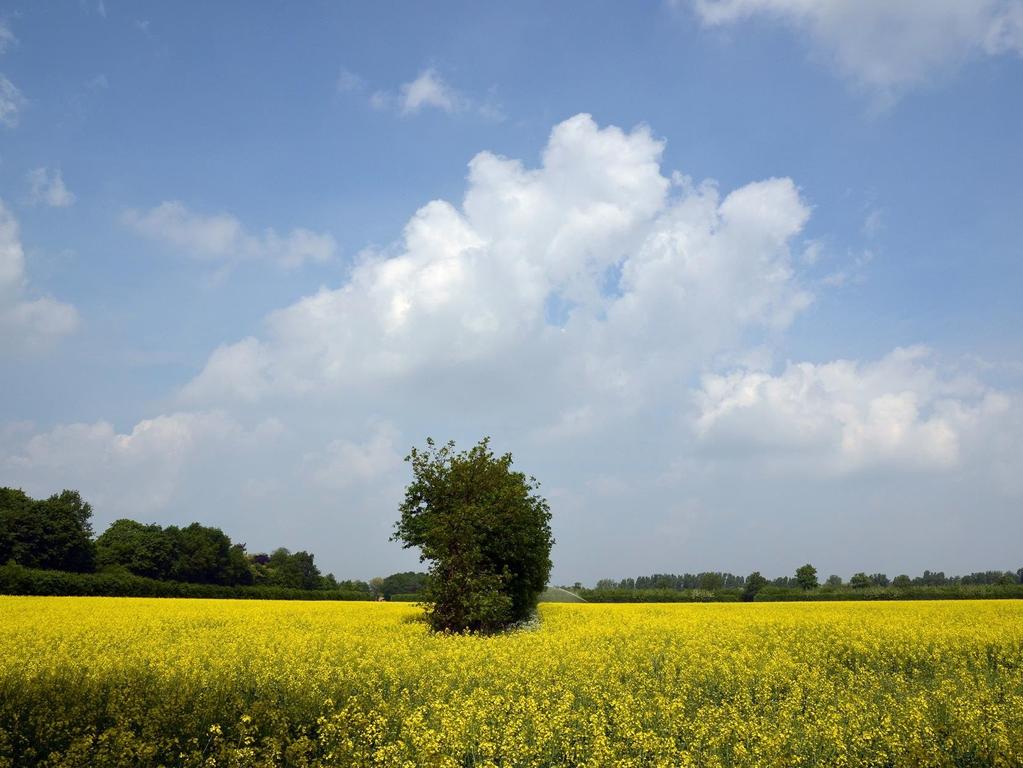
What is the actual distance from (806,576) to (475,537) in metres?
73.3

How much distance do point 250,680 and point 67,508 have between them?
75.1 m

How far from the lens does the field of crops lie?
825 centimetres

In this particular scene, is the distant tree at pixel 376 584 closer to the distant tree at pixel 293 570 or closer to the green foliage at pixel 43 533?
the distant tree at pixel 293 570

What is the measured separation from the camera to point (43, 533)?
70.0m

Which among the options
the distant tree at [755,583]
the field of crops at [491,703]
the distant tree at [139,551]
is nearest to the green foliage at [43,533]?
the distant tree at [139,551]

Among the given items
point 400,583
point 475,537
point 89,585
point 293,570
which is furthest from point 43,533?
point 400,583

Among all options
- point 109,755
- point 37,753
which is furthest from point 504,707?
point 37,753

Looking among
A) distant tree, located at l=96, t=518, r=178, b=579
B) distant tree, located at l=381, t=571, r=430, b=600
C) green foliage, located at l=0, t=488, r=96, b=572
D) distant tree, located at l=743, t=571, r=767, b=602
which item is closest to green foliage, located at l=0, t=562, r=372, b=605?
green foliage, located at l=0, t=488, r=96, b=572

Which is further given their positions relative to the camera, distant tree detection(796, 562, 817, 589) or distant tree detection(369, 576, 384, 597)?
distant tree detection(369, 576, 384, 597)

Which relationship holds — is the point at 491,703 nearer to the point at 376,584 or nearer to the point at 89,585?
the point at 89,585

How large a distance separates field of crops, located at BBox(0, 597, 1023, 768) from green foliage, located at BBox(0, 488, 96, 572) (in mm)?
59600

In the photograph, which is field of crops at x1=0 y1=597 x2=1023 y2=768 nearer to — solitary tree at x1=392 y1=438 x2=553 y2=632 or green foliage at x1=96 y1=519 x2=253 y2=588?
solitary tree at x1=392 y1=438 x2=553 y2=632

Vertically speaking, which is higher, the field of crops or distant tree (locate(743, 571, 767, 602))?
the field of crops

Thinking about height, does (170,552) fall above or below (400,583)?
above
